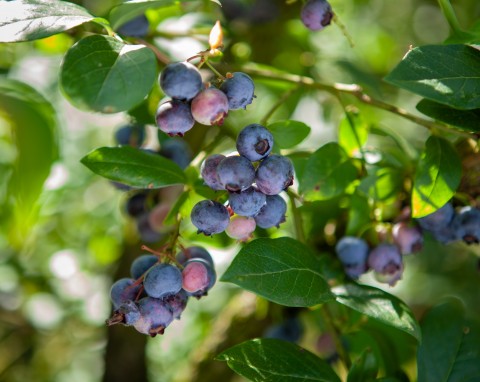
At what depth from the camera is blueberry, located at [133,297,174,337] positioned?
82cm

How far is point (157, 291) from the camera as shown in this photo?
0.82 metres

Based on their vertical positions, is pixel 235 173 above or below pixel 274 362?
above

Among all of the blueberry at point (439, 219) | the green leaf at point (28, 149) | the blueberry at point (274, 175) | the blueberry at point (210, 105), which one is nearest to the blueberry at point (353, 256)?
the blueberry at point (439, 219)

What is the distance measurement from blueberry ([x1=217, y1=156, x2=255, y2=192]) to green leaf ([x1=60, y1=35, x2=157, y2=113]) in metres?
0.14

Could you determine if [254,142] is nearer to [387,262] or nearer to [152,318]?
[152,318]

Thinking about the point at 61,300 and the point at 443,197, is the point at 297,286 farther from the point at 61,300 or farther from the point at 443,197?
the point at 61,300

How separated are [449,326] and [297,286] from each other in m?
0.42

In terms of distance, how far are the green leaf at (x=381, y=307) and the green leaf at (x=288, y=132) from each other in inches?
9.9

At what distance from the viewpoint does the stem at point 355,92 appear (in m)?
1.02

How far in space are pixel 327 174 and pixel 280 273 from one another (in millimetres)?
A: 238

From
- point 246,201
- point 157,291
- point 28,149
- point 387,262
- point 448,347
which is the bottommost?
point 448,347

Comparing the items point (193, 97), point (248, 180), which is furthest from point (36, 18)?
point (248, 180)

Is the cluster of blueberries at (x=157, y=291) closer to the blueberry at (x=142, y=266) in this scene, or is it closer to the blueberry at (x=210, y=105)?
the blueberry at (x=142, y=266)

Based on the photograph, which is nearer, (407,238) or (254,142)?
(254,142)
